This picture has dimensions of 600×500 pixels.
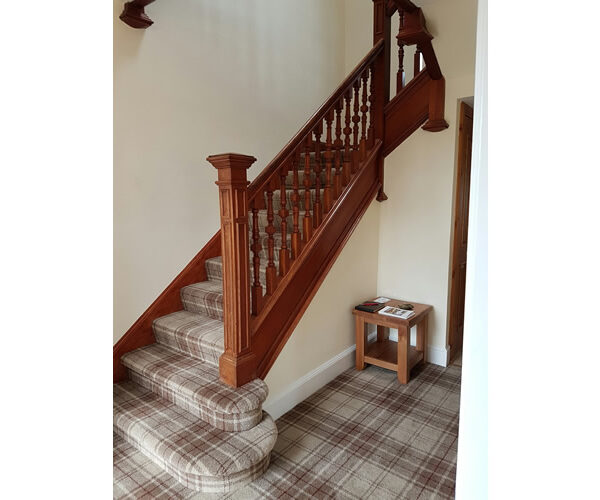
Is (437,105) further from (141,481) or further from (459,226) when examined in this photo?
(141,481)

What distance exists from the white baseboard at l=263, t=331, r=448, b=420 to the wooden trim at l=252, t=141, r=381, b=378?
343 mm

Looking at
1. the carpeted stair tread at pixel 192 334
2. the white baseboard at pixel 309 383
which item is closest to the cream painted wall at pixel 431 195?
the white baseboard at pixel 309 383

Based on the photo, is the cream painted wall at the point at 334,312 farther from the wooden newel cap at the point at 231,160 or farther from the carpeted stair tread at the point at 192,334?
the wooden newel cap at the point at 231,160

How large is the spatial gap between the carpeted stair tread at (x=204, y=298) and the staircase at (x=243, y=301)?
10mm

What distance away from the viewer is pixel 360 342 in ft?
10.4

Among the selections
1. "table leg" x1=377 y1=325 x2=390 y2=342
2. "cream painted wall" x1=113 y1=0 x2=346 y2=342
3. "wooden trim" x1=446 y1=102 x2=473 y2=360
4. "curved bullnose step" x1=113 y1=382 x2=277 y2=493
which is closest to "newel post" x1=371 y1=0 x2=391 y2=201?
"wooden trim" x1=446 y1=102 x2=473 y2=360

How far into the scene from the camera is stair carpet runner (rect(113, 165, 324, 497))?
6.01 ft

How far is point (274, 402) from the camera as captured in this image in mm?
2482

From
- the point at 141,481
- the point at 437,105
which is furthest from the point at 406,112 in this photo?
the point at 141,481

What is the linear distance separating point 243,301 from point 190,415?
73 centimetres

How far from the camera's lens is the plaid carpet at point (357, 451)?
6.11 feet

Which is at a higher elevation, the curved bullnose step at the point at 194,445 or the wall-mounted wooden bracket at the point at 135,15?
the wall-mounted wooden bracket at the point at 135,15

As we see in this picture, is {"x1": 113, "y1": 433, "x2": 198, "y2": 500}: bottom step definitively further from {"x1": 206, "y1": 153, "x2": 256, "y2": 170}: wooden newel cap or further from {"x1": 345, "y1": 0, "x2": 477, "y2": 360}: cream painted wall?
{"x1": 345, "y1": 0, "x2": 477, "y2": 360}: cream painted wall
